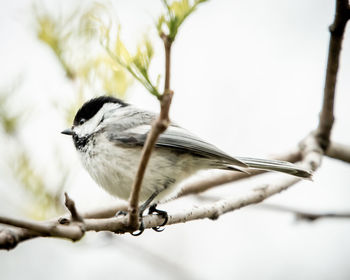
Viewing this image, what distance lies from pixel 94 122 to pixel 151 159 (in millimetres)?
495

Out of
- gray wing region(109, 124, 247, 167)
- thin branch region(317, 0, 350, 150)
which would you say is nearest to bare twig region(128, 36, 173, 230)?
gray wing region(109, 124, 247, 167)

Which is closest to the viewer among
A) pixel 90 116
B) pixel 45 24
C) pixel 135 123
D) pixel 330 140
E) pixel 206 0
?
pixel 206 0

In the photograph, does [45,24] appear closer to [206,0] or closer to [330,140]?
[206,0]

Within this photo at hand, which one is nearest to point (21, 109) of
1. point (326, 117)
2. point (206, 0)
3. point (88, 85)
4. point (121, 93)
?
point (88, 85)

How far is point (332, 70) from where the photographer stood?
72.4 inches

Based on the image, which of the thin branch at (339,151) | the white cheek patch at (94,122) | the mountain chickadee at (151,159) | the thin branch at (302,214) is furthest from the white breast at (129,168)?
the thin branch at (339,151)

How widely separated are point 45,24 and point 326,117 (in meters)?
1.59

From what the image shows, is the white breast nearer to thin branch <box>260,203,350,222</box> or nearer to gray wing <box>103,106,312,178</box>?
gray wing <box>103,106,312,178</box>

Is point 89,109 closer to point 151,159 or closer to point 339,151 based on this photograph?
point 151,159

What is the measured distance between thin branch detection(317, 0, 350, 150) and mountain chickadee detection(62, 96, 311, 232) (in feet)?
1.68

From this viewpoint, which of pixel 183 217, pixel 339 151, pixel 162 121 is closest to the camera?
pixel 162 121

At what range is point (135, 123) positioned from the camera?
75.3 inches

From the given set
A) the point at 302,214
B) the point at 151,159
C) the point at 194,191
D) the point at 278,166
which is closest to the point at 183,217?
the point at 151,159

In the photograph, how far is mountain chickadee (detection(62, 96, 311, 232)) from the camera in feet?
5.64
